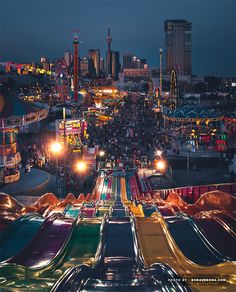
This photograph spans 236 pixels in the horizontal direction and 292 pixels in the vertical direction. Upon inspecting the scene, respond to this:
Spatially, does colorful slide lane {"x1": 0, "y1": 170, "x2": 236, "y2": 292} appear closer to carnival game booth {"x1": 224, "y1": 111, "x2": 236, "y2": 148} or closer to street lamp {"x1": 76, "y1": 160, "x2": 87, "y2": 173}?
street lamp {"x1": 76, "y1": 160, "x2": 87, "y2": 173}

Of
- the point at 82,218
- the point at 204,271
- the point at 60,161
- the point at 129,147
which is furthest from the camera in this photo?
the point at 129,147

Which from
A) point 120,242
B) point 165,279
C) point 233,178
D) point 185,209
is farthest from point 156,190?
point 165,279

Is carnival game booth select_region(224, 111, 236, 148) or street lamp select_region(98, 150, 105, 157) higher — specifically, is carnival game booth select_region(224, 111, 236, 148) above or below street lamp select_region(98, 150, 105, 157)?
above

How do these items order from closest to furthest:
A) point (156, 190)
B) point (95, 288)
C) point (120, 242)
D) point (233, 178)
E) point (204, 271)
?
point (95, 288), point (204, 271), point (120, 242), point (156, 190), point (233, 178)

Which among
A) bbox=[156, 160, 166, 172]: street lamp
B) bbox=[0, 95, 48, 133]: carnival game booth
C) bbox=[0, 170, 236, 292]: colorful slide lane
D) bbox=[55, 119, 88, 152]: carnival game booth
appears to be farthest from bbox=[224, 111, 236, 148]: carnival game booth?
bbox=[0, 170, 236, 292]: colorful slide lane

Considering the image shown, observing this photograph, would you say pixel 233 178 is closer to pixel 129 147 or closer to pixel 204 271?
pixel 129 147

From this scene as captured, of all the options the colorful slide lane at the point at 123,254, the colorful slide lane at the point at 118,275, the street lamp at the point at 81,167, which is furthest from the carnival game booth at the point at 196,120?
the colorful slide lane at the point at 118,275

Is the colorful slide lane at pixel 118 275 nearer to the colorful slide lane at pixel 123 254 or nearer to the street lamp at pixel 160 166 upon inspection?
the colorful slide lane at pixel 123 254
